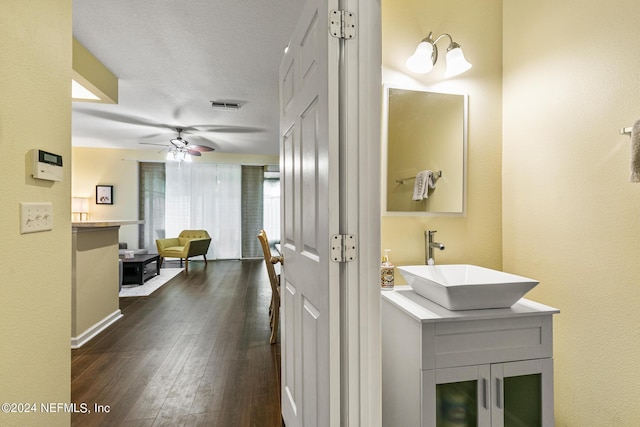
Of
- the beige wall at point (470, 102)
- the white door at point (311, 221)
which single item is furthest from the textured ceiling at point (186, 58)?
the white door at point (311, 221)

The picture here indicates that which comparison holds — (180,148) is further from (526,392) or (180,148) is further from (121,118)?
(526,392)

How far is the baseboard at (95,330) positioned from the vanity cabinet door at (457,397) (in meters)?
2.97

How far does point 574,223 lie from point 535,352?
2.29 ft

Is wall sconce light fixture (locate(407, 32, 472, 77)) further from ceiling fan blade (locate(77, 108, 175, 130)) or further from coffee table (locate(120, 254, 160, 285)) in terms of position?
coffee table (locate(120, 254, 160, 285))

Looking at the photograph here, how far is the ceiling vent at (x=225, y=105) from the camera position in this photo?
4121 mm

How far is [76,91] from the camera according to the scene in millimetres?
3340

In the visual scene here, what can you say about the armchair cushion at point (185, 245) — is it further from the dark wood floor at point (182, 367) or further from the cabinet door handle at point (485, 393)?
the cabinet door handle at point (485, 393)

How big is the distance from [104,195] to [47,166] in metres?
6.66

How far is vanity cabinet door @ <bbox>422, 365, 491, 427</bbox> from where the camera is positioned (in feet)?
3.92

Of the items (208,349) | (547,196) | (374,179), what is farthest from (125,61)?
(547,196)

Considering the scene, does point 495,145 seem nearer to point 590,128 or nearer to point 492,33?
point 590,128

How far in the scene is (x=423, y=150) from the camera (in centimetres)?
180

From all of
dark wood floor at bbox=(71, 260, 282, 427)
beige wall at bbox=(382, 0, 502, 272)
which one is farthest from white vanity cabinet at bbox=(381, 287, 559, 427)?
dark wood floor at bbox=(71, 260, 282, 427)

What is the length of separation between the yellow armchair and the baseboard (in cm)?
264
